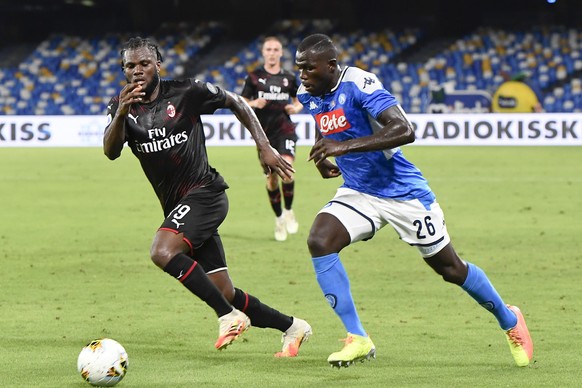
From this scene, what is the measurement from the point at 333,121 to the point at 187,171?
1.03 m

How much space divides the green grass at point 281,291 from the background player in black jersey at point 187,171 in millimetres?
329

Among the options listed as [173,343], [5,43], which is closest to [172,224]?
[173,343]

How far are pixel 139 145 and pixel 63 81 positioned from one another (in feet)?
115

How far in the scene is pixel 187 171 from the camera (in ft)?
23.1

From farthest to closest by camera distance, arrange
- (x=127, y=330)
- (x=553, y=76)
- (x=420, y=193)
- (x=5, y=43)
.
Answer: (x=5, y=43) → (x=553, y=76) → (x=127, y=330) → (x=420, y=193)

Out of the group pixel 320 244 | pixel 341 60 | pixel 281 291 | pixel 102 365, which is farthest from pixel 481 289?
pixel 341 60

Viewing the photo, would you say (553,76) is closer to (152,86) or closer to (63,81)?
(63,81)

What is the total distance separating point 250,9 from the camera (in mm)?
43312

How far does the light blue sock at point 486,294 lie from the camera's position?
6.70 metres

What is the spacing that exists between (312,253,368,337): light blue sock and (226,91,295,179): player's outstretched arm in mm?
558

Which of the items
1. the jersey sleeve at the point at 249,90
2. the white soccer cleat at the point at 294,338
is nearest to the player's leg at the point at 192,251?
the white soccer cleat at the point at 294,338

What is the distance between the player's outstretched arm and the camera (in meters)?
6.69

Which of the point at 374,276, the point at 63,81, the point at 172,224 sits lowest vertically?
the point at 374,276

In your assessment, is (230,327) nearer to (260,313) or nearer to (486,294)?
(260,313)
